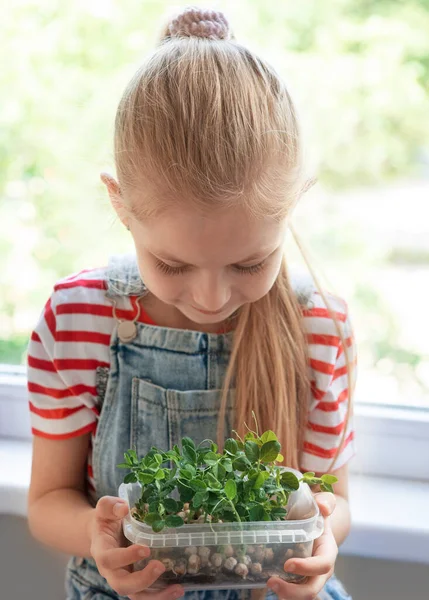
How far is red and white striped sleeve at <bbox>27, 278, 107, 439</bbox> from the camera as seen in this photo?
1.04 m

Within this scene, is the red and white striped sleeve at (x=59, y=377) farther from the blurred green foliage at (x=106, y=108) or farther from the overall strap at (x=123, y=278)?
the blurred green foliage at (x=106, y=108)

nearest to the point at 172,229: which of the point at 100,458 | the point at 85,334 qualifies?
the point at 85,334

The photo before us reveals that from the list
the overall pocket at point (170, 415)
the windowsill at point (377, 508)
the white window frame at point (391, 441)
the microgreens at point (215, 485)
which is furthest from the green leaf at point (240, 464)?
the white window frame at point (391, 441)

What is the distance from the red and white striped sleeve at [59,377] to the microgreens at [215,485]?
26cm

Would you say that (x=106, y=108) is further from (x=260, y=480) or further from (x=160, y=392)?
(x=260, y=480)

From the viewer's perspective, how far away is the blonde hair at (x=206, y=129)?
0.82m

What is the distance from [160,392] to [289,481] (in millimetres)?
276

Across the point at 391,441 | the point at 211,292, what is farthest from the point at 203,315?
the point at 391,441

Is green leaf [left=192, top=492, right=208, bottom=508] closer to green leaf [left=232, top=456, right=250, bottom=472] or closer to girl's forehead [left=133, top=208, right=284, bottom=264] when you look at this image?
green leaf [left=232, top=456, right=250, bottom=472]

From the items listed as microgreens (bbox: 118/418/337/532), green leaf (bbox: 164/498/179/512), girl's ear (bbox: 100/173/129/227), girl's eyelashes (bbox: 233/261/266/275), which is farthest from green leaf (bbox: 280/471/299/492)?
girl's ear (bbox: 100/173/129/227)

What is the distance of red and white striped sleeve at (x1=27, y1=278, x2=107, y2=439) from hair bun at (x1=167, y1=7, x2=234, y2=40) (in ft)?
1.17

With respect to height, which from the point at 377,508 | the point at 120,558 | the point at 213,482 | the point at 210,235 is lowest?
the point at 377,508

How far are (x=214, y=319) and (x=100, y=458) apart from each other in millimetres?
275

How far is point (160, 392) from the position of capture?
1.03 meters
